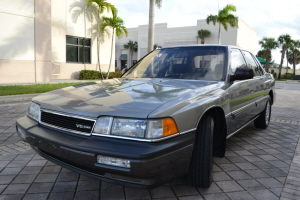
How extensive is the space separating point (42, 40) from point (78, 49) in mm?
3668

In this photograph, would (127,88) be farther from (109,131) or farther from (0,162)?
(0,162)

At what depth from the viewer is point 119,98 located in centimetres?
233

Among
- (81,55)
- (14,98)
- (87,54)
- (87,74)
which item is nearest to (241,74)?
(14,98)

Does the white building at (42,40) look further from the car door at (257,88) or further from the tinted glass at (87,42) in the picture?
the car door at (257,88)

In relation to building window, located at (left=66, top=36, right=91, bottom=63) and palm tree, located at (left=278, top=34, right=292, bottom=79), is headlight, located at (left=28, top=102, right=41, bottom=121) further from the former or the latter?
palm tree, located at (left=278, top=34, right=292, bottom=79)

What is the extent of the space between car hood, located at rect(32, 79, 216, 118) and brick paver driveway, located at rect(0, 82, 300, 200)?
874 mm

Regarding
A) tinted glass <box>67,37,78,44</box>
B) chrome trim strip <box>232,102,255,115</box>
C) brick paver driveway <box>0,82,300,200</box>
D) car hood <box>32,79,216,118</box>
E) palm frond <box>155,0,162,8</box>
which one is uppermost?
palm frond <box>155,0,162,8</box>

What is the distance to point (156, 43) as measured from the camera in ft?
146

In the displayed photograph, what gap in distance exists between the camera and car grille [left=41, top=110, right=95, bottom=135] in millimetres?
2111

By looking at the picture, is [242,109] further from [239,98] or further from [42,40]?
[42,40]

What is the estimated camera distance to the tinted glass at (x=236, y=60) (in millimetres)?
3457

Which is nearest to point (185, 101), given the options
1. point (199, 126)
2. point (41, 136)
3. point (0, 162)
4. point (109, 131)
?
point (199, 126)

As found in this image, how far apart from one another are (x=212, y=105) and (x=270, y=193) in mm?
1107

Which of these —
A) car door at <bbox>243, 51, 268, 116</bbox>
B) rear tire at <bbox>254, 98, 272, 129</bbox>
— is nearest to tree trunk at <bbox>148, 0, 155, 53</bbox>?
rear tire at <bbox>254, 98, 272, 129</bbox>
